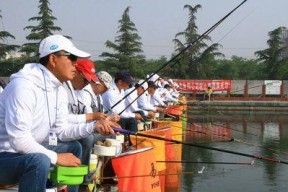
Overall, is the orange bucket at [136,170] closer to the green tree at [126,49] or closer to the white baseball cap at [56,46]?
the white baseball cap at [56,46]

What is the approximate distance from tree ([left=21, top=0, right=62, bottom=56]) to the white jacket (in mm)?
29414

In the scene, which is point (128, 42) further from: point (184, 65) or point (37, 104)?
point (37, 104)

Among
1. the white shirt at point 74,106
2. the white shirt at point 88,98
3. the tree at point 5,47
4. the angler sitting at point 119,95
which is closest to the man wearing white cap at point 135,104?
the angler sitting at point 119,95

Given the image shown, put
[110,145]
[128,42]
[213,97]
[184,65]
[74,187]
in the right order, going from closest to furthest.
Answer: [74,187] < [110,145] < [213,97] < [128,42] < [184,65]

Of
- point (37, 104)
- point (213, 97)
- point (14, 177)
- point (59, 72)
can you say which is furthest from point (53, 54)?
point (213, 97)

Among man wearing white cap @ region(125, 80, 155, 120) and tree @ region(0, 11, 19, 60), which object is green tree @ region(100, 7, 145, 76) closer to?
tree @ region(0, 11, 19, 60)

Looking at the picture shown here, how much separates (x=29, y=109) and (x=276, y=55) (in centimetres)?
4036

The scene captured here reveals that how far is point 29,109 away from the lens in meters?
2.91

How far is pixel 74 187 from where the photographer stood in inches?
141

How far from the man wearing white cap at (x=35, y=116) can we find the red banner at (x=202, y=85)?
29.9 metres

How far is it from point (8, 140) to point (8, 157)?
12 cm

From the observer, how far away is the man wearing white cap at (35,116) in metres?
2.84

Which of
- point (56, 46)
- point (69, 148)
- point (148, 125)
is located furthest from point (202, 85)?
point (56, 46)

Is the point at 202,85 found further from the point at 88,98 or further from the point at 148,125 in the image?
the point at 88,98
